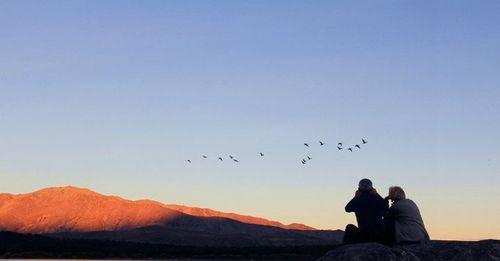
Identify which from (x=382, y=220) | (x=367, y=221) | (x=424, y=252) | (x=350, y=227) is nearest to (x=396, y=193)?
(x=382, y=220)

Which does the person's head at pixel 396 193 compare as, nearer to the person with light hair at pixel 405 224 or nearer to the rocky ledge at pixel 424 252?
the person with light hair at pixel 405 224

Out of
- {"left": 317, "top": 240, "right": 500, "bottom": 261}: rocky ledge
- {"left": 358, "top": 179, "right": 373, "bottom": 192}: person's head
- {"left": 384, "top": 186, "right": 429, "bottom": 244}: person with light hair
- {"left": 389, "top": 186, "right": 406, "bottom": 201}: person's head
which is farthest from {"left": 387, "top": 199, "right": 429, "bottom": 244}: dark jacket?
{"left": 358, "top": 179, "right": 373, "bottom": 192}: person's head

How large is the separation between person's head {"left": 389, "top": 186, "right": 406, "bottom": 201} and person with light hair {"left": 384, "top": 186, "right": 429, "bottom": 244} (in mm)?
153

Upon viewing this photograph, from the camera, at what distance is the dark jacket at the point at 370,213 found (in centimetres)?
1719

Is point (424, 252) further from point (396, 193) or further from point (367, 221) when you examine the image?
point (396, 193)

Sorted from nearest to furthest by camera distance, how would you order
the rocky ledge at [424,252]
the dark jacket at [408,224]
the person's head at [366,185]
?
1. the rocky ledge at [424,252]
2. the dark jacket at [408,224]
3. the person's head at [366,185]

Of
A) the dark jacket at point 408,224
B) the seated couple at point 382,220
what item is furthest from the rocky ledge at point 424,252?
the seated couple at point 382,220

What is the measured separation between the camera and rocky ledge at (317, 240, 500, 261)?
48.1 feet

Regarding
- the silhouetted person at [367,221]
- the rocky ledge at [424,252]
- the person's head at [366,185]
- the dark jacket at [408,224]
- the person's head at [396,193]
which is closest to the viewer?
the rocky ledge at [424,252]

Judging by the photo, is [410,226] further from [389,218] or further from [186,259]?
[186,259]

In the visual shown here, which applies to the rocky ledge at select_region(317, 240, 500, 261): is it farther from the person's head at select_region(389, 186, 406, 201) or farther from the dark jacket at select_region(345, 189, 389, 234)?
the person's head at select_region(389, 186, 406, 201)

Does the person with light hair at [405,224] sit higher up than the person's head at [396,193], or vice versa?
the person's head at [396,193]

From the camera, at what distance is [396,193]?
57.5 ft

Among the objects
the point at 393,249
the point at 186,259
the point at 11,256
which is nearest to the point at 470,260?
the point at 393,249
